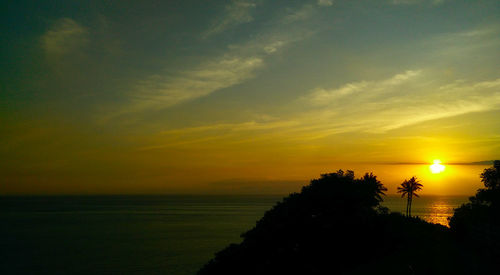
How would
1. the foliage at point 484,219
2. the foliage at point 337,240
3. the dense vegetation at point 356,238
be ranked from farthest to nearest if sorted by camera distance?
the foliage at point 484,219 < the foliage at point 337,240 < the dense vegetation at point 356,238

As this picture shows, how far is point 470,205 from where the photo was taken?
35.9 metres

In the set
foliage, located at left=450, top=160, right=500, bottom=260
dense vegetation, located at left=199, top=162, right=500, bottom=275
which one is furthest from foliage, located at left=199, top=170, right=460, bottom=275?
foliage, located at left=450, top=160, right=500, bottom=260

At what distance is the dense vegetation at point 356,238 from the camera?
1025 inches

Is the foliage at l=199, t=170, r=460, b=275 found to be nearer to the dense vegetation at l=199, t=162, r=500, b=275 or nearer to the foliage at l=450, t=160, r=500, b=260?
the dense vegetation at l=199, t=162, r=500, b=275

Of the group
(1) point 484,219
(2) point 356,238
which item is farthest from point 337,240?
(1) point 484,219

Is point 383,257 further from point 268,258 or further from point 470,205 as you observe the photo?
point 470,205

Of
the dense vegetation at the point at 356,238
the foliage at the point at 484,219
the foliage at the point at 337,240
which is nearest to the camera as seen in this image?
the dense vegetation at the point at 356,238

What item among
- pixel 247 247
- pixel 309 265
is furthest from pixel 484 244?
pixel 247 247

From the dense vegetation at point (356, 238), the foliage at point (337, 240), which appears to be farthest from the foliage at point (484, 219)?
the foliage at point (337, 240)

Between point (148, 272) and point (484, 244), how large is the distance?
4875 cm

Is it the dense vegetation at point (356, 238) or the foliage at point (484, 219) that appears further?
the foliage at point (484, 219)

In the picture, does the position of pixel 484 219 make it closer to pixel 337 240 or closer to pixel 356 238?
pixel 356 238

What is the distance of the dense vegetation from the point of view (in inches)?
1025

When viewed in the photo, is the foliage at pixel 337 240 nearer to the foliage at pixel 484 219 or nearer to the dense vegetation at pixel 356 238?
the dense vegetation at pixel 356 238
